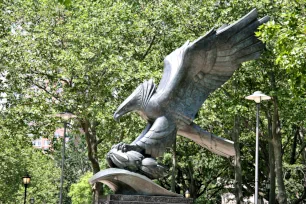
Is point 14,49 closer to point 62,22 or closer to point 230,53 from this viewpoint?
point 62,22

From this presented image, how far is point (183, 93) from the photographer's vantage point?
1433 centimetres

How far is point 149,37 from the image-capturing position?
26.5 m

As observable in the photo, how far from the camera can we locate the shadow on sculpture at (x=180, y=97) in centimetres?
1369

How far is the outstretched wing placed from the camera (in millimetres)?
14047

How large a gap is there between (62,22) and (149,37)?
4025mm

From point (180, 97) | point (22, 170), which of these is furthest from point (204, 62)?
point (22, 170)

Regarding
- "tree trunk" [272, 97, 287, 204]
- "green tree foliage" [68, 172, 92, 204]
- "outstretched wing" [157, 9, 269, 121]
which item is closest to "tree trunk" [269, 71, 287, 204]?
"tree trunk" [272, 97, 287, 204]

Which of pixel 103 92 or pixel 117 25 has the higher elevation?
pixel 117 25

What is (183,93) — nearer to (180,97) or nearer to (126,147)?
(180,97)

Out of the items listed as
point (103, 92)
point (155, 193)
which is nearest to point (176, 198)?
point (155, 193)

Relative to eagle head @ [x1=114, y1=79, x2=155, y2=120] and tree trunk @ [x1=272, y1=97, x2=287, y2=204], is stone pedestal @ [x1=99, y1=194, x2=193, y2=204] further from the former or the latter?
tree trunk @ [x1=272, y1=97, x2=287, y2=204]

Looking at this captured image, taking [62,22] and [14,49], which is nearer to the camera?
[14,49]

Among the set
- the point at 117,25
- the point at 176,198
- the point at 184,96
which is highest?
the point at 117,25

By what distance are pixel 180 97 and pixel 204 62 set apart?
1.03 m
